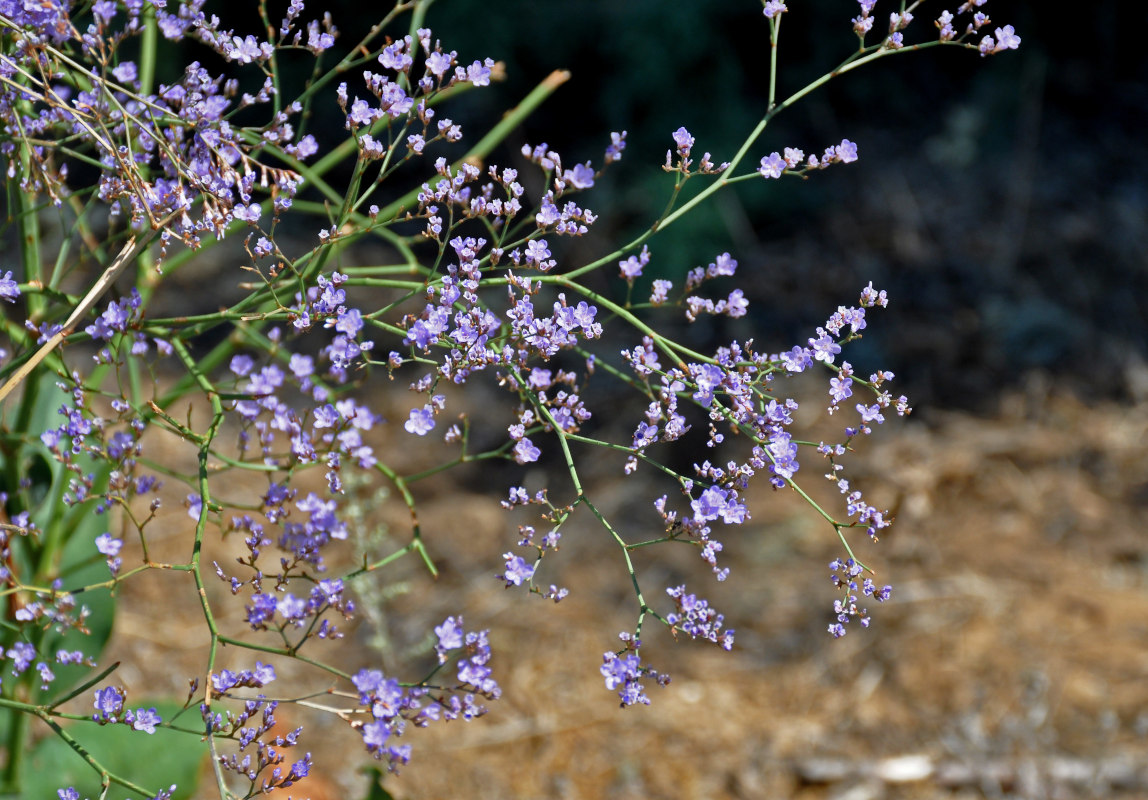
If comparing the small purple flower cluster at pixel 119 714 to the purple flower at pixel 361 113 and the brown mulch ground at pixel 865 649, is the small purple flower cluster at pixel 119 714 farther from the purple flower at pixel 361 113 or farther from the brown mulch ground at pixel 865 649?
the brown mulch ground at pixel 865 649

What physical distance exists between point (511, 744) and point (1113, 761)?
135 centimetres

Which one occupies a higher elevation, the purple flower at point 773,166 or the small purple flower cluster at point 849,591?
the purple flower at point 773,166

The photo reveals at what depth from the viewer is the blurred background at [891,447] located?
2.41 m

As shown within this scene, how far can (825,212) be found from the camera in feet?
14.1

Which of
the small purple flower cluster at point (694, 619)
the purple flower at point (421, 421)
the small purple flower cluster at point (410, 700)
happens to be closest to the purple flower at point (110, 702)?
the small purple flower cluster at point (410, 700)

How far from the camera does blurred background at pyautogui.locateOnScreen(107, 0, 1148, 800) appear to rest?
2412 mm

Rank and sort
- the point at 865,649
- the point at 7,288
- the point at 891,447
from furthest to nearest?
the point at 891,447 < the point at 865,649 < the point at 7,288

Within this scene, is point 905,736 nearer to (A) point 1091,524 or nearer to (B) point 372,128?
(A) point 1091,524

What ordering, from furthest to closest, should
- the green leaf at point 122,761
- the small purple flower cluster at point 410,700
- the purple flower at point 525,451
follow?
1. the green leaf at point 122,761
2. the purple flower at point 525,451
3. the small purple flower cluster at point 410,700

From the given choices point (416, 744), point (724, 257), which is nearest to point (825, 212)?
point (416, 744)

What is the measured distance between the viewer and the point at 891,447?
3.29m

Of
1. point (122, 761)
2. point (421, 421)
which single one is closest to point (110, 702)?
point (421, 421)

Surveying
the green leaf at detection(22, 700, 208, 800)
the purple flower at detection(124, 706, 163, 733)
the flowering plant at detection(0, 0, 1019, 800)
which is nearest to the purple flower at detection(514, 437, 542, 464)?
the flowering plant at detection(0, 0, 1019, 800)

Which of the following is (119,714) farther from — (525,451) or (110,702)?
(525,451)
